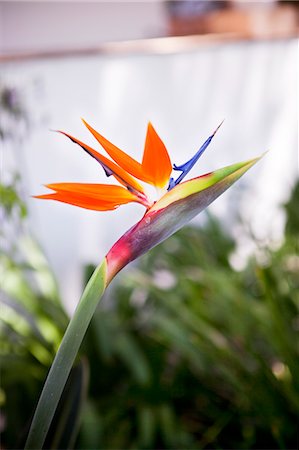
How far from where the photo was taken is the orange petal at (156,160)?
21 centimetres

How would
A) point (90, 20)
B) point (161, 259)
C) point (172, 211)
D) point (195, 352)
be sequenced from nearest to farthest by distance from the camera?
point (172, 211), point (195, 352), point (161, 259), point (90, 20)

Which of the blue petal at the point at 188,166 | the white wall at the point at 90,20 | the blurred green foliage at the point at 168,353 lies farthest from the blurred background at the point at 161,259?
the white wall at the point at 90,20

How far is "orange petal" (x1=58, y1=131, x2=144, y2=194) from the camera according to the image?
210 millimetres

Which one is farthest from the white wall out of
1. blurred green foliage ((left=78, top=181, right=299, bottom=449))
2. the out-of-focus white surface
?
blurred green foliage ((left=78, top=181, right=299, bottom=449))

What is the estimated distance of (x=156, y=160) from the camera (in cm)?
22

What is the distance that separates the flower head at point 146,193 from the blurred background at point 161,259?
0.15 m

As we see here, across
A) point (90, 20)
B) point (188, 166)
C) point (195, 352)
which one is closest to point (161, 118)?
point (195, 352)

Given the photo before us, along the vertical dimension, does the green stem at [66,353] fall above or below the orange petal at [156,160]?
below

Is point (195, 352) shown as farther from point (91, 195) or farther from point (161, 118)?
point (91, 195)

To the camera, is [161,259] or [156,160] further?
[161,259]

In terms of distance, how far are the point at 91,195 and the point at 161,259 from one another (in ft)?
2.68

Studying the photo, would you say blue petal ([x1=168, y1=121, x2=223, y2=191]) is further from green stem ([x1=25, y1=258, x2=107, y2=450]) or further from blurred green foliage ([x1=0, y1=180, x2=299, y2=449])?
blurred green foliage ([x1=0, y1=180, x2=299, y2=449])

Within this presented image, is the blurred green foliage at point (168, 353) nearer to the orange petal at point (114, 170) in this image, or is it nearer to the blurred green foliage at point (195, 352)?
the blurred green foliage at point (195, 352)

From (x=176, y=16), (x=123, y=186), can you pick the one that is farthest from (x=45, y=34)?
(x=123, y=186)
